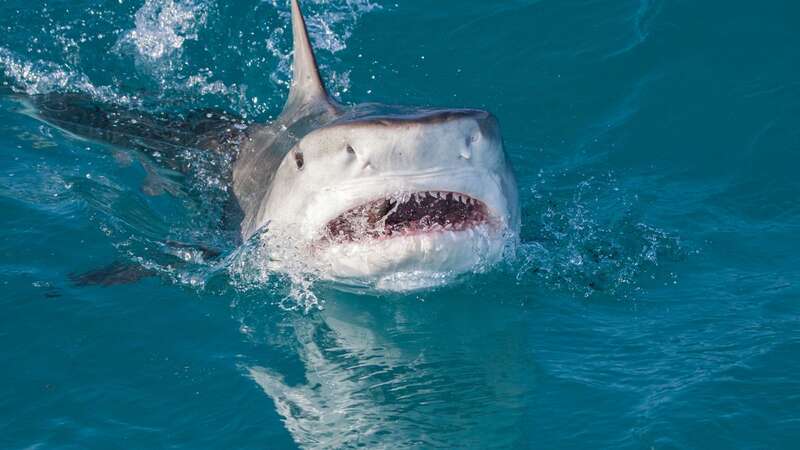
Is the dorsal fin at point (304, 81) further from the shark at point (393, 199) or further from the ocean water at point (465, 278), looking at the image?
the ocean water at point (465, 278)

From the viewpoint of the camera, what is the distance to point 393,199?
371 cm

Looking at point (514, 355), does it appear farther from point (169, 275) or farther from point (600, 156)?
point (600, 156)

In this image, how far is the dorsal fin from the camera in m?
5.18


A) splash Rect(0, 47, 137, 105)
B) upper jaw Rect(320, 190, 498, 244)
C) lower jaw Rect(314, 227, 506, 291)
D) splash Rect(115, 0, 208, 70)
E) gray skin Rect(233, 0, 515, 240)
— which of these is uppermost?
splash Rect(115, 0, 208, 70)

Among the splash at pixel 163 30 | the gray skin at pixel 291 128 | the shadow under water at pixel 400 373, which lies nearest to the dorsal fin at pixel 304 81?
the gray skin at pixel 291 128

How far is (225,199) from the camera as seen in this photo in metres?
5.35

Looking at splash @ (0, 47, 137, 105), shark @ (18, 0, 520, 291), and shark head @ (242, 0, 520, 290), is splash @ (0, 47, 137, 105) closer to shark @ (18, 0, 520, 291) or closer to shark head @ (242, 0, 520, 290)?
shark @ (18, 0, 520, 291)

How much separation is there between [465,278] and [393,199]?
2.24ft

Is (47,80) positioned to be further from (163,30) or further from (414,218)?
(414,218)

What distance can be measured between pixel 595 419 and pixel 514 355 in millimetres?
523

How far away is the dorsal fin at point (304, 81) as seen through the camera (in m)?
5.18

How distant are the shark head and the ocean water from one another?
0.35m

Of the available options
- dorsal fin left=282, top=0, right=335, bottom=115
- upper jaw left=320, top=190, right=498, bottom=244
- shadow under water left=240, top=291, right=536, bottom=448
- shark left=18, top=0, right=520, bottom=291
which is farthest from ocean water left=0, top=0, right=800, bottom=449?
dorsal fin left=282, top=0, right=335, bottom=115

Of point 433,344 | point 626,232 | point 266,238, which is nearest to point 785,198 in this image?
point 626,232
